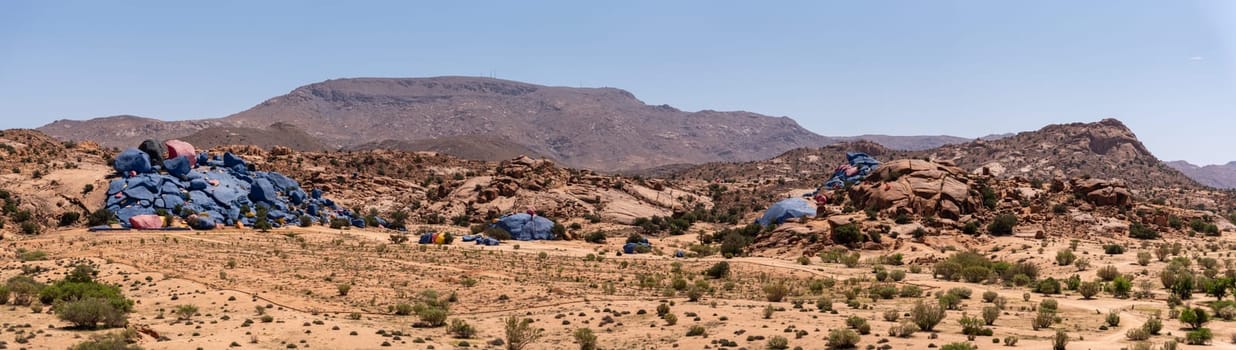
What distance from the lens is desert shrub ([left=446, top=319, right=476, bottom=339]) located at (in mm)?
24484

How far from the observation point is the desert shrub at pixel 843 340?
21203mm

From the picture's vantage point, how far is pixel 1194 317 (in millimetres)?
22438

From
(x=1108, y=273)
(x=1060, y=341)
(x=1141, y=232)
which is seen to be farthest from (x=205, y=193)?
(x=1141, y=232)

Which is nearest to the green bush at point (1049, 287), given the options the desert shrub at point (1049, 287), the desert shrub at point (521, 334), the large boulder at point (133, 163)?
the desert shrub at point (1049, 287)

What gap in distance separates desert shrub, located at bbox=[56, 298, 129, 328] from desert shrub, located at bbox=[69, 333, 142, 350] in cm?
181

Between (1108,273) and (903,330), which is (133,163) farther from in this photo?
(1108,273)

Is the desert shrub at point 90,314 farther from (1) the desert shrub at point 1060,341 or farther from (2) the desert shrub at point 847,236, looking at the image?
(2) the desert shrub at point 847,236

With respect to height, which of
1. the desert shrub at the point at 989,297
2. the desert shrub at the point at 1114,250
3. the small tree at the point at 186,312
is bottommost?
the small tree at the point at 186,312

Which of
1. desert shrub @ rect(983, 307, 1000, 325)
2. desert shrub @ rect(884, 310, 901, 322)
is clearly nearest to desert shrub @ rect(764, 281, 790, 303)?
desert shrub @ rect(884, 310, 901, 322)

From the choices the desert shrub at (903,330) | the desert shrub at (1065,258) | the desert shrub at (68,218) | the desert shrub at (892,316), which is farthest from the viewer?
the desert shrub at (68,218)

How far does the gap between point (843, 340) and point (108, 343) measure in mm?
17142

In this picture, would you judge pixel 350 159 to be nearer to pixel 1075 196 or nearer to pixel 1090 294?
pixel 1075 196

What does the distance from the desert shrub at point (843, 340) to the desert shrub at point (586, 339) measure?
5.90 metres

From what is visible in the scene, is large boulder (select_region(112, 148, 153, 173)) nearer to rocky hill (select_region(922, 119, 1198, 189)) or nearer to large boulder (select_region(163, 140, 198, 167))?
large boulder (select_region(163, 140, 198, 167))
